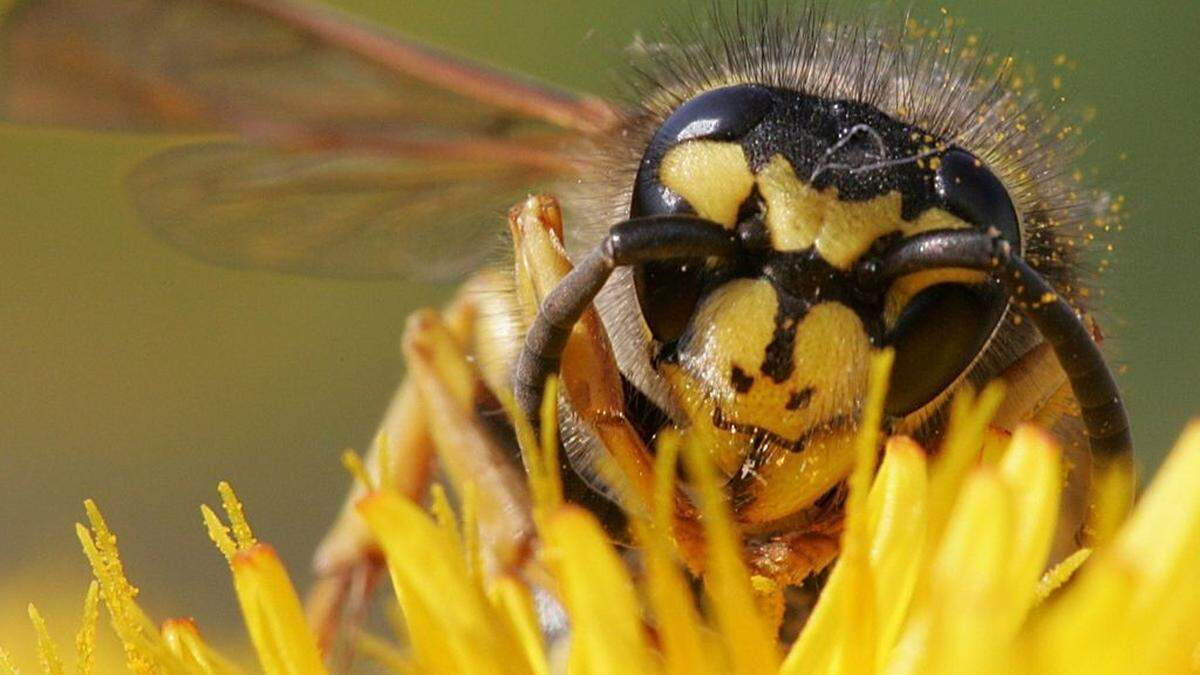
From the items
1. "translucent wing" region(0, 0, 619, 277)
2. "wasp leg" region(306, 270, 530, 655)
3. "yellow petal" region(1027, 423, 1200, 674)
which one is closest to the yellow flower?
"yellow petal" region(1027, 423, 1200, 674)

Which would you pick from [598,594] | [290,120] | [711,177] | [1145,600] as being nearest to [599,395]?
[711,177]

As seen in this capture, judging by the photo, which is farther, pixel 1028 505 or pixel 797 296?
pixel 797 296

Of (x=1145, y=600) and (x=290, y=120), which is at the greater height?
(x=290, y=120)

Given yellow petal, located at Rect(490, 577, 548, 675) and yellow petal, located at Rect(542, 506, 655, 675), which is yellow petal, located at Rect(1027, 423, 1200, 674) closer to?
yellow petal, located at Rect(542, 506, 655, 675)

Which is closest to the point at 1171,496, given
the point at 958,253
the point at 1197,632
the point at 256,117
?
the point at 1197,632

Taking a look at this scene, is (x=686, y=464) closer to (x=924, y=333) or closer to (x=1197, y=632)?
(x=924, y=333)

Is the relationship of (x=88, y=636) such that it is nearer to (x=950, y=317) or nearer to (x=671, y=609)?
(x=671, y=609)

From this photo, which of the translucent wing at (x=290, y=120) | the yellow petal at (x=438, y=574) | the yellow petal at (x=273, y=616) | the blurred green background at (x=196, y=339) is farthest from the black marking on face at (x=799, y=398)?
the blurred green background at (x=196, y=339)
